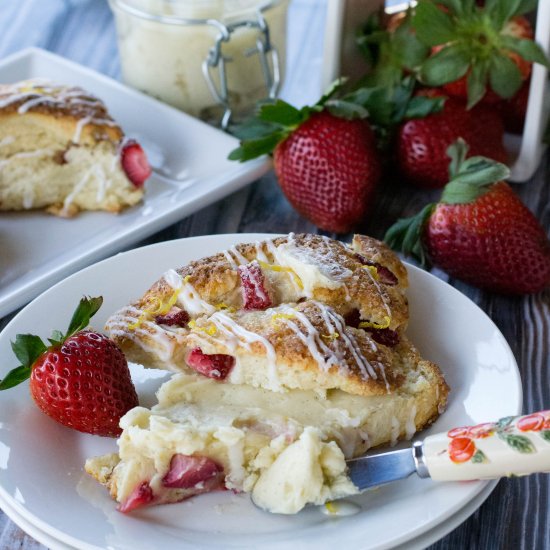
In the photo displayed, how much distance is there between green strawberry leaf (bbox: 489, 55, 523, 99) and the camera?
2441 millimetres

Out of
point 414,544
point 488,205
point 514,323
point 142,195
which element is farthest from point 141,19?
point 414,544

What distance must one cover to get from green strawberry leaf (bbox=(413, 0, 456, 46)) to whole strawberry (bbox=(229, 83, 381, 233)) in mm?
265

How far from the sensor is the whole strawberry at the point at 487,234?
2.11 m

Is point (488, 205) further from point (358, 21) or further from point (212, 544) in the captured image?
point (212, 544)

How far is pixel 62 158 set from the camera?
2.54 metres

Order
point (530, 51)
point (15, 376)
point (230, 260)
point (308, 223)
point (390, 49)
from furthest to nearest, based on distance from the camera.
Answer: point (390, 49)
point (308, 223)
point (530, 51)
point (230, 260)
point (15, 376)

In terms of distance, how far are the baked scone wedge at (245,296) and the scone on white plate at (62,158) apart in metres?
0.72

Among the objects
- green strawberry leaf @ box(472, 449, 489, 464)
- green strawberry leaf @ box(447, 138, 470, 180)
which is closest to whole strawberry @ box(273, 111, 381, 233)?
green strawberry leaf @ box(447, 138, 470, 180)

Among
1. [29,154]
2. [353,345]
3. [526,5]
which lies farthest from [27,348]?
[526,5]

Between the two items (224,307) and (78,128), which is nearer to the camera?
(224,307)

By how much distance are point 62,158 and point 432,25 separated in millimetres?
1038

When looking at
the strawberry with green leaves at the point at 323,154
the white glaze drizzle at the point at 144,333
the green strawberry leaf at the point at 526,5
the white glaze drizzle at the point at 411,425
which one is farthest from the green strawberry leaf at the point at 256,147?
the white glaze drizzle at the point at 411,425

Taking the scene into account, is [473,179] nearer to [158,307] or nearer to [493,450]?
[158,307]

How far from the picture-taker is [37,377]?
1.56 meters
